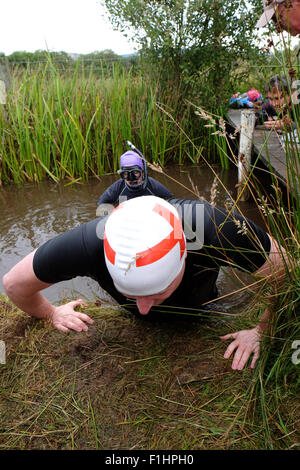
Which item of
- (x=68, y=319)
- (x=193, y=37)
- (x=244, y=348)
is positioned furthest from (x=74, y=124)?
(x=244, y=348)

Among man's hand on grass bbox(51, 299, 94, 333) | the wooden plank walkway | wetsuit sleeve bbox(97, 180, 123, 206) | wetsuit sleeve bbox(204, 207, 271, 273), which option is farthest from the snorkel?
wetsuit sleeve bbox(204, 207, 271, 273)

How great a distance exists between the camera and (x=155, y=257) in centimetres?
165

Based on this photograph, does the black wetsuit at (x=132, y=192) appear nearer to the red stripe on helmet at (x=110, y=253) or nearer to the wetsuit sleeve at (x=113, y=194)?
the wetsuit sleeve at (x=113, y=194)

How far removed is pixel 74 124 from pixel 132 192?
232 cm

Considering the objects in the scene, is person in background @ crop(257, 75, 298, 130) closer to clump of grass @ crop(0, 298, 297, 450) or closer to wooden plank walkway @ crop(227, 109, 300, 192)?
wooden plank walkway @ crop(227, 109, 300, 192)

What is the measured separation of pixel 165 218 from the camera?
1.76m

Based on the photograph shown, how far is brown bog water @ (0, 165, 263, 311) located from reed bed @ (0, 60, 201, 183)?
312 mm

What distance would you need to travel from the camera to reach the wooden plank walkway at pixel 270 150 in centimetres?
167

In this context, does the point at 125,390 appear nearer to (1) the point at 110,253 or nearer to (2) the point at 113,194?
(1) the point at 110,253

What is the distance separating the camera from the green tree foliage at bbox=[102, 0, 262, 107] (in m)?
7.14

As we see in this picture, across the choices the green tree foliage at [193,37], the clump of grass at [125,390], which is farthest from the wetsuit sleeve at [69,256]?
the green tree foliage at [193,37]

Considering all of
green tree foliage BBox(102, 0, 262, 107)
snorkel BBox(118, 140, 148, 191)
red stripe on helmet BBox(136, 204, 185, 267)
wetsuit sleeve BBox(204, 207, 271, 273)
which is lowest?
snorkel BBox(118, 140, 148, 191)
